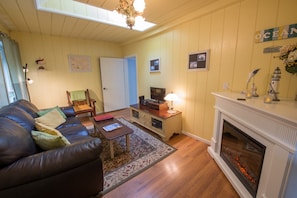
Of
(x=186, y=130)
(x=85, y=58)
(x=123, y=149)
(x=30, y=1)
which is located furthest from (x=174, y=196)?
(x=85, y=58)

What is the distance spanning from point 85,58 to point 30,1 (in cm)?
210

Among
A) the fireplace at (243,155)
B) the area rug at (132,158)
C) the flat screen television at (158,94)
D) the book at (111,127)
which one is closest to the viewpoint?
the fireplace at (243,155)

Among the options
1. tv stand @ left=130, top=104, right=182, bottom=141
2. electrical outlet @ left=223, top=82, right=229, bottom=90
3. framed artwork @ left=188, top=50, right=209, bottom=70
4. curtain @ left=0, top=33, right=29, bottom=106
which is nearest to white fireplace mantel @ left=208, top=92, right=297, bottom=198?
electrical outlet @ left=223, top=82, right=229, bottom=90

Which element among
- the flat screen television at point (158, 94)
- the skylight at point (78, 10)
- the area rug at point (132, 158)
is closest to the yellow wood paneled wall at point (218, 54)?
the flat screen television at point (158, 94)

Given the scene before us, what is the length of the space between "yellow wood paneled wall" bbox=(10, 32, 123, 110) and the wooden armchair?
188 mm

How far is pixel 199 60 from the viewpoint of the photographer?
2.34 m

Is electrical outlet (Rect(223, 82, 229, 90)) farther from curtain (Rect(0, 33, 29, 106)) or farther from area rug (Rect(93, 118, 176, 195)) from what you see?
curtain (Rect(0, 33, 29, 106))

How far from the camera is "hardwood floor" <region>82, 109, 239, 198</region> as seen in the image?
1.46 metres

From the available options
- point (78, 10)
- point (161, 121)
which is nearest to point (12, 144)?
point (161, 121)

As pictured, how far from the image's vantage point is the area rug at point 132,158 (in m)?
1.67

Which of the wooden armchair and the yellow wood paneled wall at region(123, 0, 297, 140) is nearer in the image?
the yellow wood paneled wall at region(123, 0, 297, 140)

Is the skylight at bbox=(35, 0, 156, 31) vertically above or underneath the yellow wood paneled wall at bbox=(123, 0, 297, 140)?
above

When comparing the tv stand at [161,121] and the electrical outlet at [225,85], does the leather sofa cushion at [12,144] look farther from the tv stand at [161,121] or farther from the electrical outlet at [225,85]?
the electrical outlet at [225,85]

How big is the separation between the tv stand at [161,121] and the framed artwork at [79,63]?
2.23 meters
